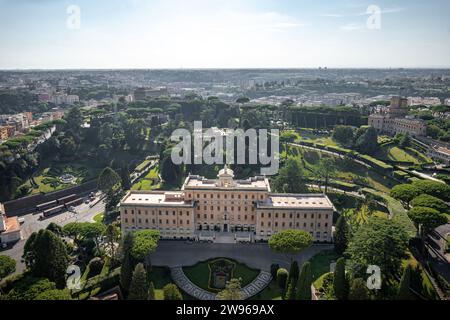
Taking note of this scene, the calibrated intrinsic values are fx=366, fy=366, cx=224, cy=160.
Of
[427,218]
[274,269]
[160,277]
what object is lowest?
[160,277]

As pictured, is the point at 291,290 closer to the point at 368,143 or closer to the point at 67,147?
the point at 368,143

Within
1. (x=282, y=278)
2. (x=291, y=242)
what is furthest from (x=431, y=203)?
(x=282, y=278)

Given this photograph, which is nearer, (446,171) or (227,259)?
(227,259)

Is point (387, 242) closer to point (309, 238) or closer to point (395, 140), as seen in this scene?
point (309, 238)

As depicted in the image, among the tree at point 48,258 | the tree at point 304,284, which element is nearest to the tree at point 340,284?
the tree at point 304,284
